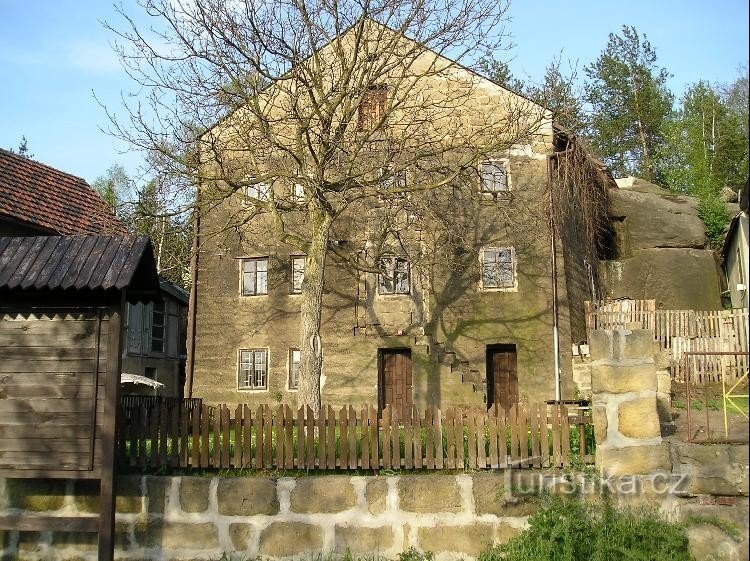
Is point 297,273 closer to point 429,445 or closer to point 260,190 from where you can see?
point 260,190

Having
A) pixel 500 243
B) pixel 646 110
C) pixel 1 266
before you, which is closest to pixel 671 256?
pixel 500 243

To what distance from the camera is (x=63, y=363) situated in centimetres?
779

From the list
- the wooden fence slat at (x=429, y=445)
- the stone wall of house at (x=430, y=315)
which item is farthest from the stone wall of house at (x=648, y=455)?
the stone wall of house at (x=430, y=315)

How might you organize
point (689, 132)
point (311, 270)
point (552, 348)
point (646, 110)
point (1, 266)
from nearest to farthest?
1. point (1, 266)
2. point (311, 270)
3. point (552, 348)
4. point (689, 132)
5. point (646, 110)

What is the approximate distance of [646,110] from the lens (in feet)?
126

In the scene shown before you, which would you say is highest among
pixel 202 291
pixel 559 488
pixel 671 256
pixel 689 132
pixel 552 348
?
pixel 689 132

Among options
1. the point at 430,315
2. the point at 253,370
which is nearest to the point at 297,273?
the point at 253,370

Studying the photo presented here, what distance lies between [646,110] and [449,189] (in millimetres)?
21858

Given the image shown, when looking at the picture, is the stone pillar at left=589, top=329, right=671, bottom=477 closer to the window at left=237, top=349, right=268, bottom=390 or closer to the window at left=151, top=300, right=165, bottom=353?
the window at left=237, top=349, right=268, bottom=390

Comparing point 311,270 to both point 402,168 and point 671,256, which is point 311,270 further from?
point 671,256

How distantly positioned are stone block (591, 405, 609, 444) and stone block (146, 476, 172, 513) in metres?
4.76

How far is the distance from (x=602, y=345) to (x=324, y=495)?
11.3 feet

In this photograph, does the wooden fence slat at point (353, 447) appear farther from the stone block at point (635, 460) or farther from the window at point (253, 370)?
the window at point (253, 370)

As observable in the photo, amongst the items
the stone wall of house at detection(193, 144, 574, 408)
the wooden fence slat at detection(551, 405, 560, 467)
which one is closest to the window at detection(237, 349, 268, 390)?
the stone wall of house at detection(193, 144, 574, 408)
